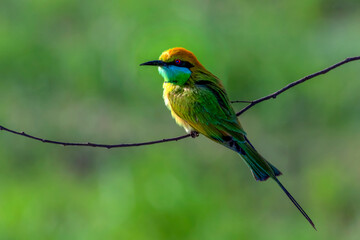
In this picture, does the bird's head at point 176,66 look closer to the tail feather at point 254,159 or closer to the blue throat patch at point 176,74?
the blue throat patch at point 176,74

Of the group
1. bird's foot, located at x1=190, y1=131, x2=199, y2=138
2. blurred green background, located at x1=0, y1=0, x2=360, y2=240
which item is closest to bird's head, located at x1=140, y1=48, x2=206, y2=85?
bird's foot, located at x1=190, y1=131, x2=199, y2=138

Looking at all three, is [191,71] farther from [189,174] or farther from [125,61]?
[125,61]

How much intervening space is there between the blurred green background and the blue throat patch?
5.56 ft

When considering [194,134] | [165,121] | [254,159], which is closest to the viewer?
A: [254,159]

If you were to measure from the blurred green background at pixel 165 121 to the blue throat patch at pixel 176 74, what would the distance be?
170 centimetres

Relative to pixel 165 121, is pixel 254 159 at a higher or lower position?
higher

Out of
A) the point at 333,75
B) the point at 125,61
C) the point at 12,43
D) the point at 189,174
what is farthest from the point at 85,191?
the point at 333,75

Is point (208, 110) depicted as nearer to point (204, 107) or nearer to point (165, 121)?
point (204, 107)

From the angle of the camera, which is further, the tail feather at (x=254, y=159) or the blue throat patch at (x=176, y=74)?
the blue throat patch at (x=176, y=74)

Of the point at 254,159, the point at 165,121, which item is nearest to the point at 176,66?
the point at 254,159

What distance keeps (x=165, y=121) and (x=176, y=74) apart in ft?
9.66

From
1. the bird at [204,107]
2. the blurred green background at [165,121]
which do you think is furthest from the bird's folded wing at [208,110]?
the blurred green background at [165,121]

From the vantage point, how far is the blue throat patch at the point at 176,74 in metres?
2.83

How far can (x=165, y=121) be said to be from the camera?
5781mm
